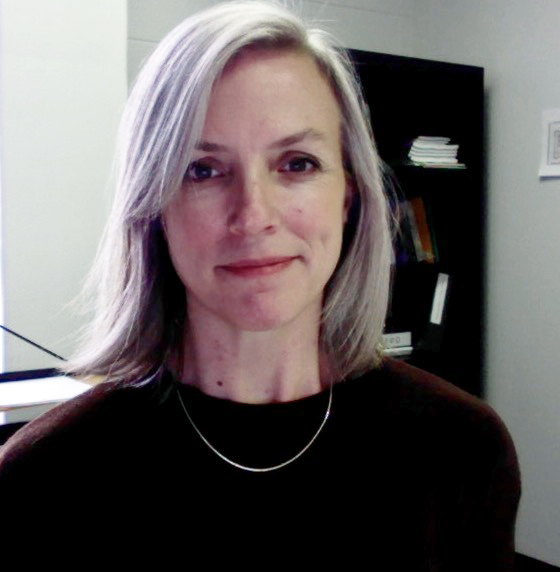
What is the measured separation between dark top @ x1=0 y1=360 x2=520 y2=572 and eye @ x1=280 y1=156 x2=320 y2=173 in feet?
1.04

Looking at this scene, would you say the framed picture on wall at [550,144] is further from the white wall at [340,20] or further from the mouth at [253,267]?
the mouth at [253,267]

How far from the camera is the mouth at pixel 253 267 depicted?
95 cm

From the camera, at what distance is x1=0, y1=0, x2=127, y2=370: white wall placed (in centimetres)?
209

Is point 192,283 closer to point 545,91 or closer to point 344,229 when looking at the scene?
point 344,229

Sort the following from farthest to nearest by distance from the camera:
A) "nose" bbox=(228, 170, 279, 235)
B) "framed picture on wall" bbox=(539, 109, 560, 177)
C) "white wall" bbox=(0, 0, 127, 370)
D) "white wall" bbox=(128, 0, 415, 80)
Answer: "framed picture on wall" bbox=(539, 109, 560, 177) → "white wall" bbox=(128, 0, 415, 80) → "white wall" bbox=(0, 0, 127, 370) → "nose" bbox=(228, 170, 279, 235)

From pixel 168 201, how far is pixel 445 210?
95.1 inches

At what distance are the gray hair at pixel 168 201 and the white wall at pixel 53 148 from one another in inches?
37.2

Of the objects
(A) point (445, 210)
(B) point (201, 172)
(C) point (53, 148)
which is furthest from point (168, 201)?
(A) point (445, 210)

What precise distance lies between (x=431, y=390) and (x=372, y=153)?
346 millimetres

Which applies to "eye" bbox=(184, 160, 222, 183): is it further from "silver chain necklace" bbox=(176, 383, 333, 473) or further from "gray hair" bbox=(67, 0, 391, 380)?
"silver chain necklace" bbox=(176, 383, 333, 473)

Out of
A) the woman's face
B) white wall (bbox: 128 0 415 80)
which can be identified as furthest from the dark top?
white wall (bbox: 128 0 415 80)

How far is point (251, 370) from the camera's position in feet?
3.48

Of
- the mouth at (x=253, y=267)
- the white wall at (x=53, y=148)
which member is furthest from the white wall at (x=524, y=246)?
the mouth at (x=253, y=267)

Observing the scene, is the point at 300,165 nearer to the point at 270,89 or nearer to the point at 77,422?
the point at 270,89
